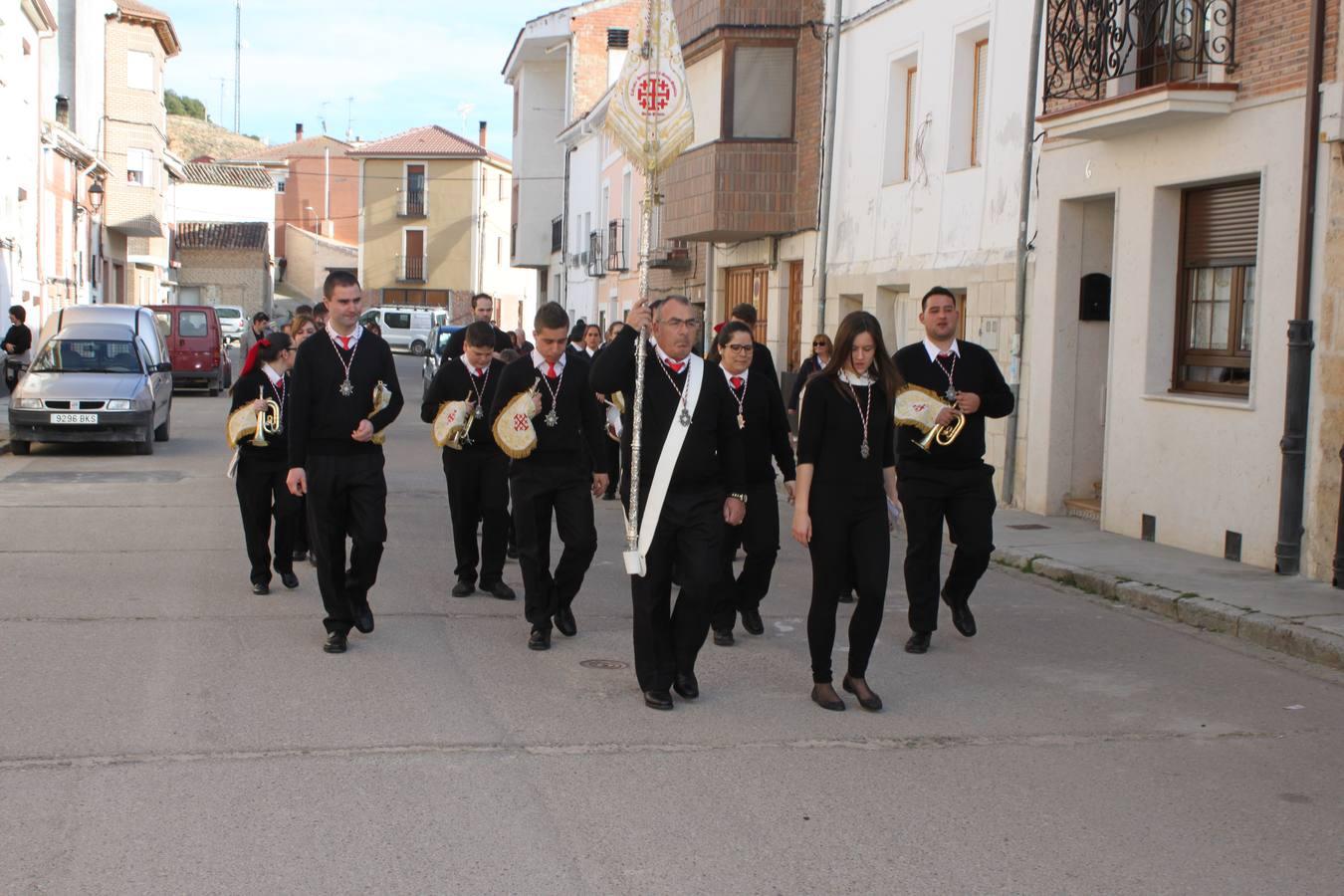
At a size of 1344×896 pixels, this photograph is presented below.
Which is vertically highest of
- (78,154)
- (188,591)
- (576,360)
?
(78,154)

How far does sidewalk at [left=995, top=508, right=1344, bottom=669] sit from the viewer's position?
28.8 feet

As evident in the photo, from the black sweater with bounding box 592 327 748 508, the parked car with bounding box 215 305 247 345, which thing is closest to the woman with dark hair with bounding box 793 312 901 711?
the black sweater with bounding box 592 327 748 508

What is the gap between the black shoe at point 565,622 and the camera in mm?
8570

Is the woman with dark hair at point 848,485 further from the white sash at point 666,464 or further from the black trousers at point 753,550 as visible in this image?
the black trousers at point 753,550

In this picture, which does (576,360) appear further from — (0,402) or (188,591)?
(0,402)

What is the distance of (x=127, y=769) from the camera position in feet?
18.7

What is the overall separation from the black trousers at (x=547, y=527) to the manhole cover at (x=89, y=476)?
31.1 feet

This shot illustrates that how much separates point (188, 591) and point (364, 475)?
2422 mm

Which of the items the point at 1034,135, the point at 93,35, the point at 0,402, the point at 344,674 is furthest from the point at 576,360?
the point at 93,35

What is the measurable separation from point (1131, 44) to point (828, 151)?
316 inches

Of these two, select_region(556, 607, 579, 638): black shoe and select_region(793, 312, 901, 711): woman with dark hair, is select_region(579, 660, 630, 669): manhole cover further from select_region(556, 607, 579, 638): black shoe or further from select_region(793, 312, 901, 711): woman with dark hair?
select_region(793, 312, 901, 711): woman with dark hair

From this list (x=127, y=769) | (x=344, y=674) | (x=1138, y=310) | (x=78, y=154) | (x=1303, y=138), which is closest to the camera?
(x=127, y=769)

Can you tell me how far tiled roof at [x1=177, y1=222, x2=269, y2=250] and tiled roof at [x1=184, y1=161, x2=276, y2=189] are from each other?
640 centimetres

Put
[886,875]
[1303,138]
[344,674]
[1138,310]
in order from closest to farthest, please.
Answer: [886,875]
[344,674]
[1303,138]
[1138,310]
